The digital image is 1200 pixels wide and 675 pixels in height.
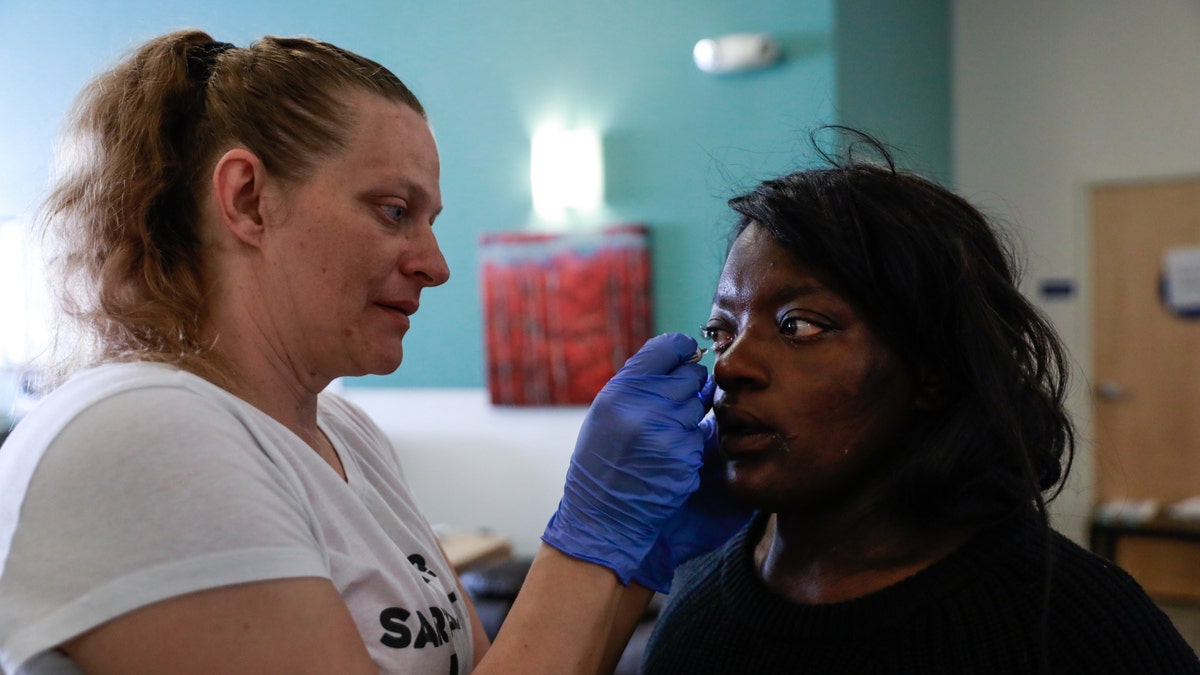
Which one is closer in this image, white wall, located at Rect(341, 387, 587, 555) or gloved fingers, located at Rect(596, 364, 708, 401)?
gloved fingers, located at Rect(596, 364, 708, 401)

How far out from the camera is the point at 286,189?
1025 mm

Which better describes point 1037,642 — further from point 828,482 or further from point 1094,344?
point 1094,344

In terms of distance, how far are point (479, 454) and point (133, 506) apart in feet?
12.8

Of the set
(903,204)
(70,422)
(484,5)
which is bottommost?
(70,422)

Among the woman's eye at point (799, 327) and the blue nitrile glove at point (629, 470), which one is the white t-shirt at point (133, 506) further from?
the woman's eye at point (799, 327)

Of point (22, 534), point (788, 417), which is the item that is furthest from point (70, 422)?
point (788, 417)

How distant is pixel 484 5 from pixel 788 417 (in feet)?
12.9

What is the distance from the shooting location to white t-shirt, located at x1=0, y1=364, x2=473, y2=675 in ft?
2.61

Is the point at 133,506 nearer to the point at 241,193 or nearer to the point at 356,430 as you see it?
the point at 241,193

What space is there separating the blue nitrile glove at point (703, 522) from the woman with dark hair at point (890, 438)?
0.51 feet

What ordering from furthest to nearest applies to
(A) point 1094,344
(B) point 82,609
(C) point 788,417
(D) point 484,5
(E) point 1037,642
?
(A) point 1094,344 < (D) point 484,5 < (C) point 788,417 < (E) point 1037,642 < (B) point 82,609

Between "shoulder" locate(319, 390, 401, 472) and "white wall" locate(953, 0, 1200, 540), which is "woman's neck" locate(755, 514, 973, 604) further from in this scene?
"white wall" locate(953, 0, 1200, 540)

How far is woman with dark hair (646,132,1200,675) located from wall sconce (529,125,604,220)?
3242 millimetres

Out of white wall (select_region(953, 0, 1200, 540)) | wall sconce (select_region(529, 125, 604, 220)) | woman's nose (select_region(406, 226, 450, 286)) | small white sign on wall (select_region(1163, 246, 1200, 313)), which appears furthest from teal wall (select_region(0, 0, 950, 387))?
woman's nose (select_region(406, 226, 450, 286))
